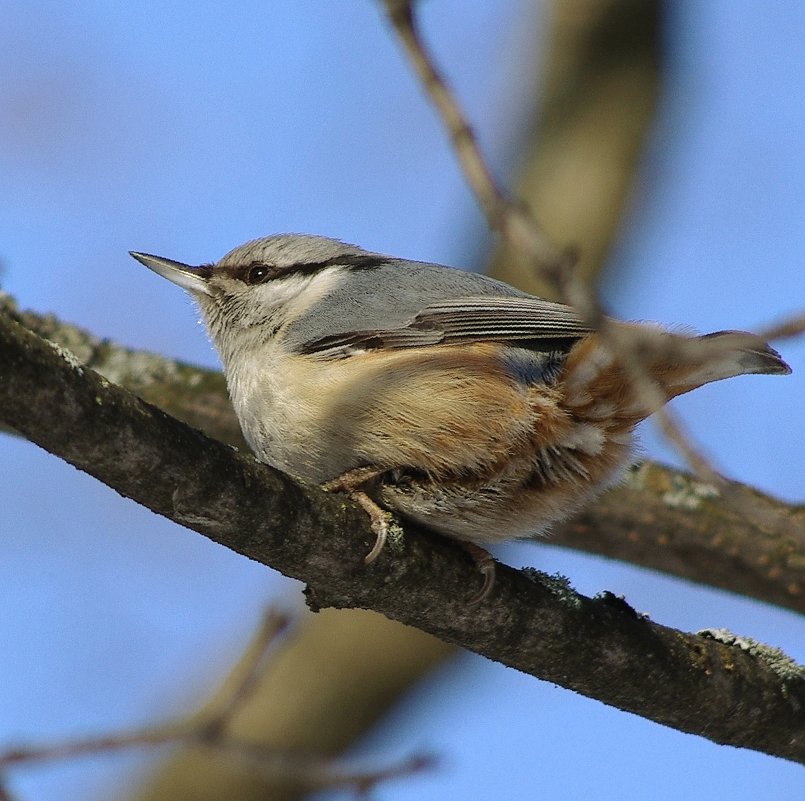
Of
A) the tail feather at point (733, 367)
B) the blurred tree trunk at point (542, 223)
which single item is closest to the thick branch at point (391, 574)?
the tail feather at point (733, 367)

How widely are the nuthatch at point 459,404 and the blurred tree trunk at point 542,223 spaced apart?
195 cm

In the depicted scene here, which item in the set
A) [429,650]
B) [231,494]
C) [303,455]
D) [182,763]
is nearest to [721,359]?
[303,455]

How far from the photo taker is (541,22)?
6.67 m

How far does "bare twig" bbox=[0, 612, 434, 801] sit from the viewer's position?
9.14ft

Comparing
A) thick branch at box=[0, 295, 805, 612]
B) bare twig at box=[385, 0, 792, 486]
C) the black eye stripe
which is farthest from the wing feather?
bare twig at box=[385, 0, 792, 486]

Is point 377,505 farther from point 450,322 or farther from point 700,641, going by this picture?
point 700,641

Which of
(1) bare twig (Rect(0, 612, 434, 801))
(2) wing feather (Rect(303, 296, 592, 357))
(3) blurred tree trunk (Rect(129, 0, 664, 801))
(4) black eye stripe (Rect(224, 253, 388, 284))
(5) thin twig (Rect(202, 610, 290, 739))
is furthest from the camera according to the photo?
(3) blurred tree trunk (Rect(129, 0, 664, 801))

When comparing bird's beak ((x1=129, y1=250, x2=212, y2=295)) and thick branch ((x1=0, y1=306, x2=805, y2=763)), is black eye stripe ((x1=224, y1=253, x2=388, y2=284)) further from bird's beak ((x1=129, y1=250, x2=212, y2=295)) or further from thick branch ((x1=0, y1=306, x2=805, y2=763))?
thick branch ((x1=0, y1=306, x2=805, y2=763))

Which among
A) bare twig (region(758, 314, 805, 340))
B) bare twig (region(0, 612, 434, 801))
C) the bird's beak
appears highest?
the bird's beak

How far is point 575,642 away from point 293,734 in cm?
294

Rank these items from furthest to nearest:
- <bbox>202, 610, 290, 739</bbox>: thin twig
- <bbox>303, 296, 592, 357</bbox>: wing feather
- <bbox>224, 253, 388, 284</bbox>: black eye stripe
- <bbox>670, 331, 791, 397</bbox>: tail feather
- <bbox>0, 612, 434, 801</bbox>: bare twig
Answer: <bbox>224, 253, 388, 284</bbox>: black eye stripe < <bbox>303, 296, 592, 357</bbox>: wing feather < <bbox>670, 331, 791, 397</bbox>: tail feather < <bbox>202, 610, 290, 739</bbox>: thin twig < <bbox>0, 612, 434, 801</bbox>: bare twig

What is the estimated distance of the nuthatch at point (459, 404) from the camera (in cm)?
334

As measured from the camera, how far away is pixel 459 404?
3.38m

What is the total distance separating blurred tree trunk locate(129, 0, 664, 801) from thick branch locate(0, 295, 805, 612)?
4.51ft
